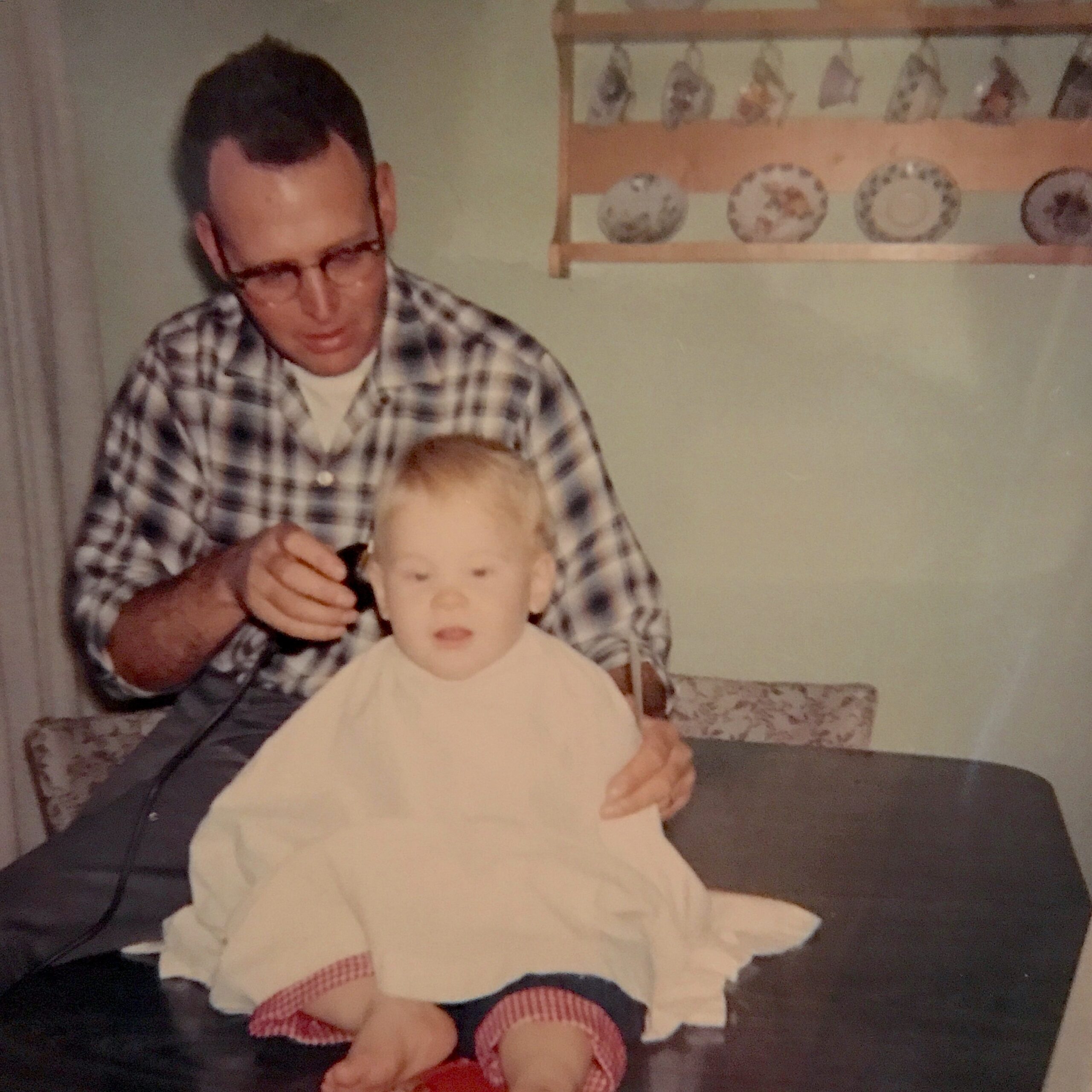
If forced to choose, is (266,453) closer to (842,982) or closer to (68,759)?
(68,759)

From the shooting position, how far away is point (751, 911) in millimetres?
825

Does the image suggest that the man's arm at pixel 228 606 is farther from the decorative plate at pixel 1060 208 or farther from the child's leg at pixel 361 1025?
the decorative plate at pixel 1060 208

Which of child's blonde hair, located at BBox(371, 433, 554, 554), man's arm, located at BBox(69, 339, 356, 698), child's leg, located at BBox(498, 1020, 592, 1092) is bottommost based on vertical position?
child's leg, located at BBox(498, 1020, 592, 1092)

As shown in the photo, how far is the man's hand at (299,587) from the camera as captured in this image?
2.68ft

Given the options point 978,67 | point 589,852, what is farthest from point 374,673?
point 978,67

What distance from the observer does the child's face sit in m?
0.76

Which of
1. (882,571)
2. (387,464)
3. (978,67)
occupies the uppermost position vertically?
(978,67)

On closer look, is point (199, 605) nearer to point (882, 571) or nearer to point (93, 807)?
point (93, 807)

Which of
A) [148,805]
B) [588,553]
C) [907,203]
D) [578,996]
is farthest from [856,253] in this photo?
[148,805]

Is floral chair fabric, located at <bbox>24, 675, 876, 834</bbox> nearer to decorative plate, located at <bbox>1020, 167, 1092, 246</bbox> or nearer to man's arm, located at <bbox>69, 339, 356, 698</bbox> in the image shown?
man's arm, located at <bbox>69, 339, 356, 698</bbox>

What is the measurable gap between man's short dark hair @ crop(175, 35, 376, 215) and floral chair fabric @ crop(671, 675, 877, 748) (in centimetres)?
71

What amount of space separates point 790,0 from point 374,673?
75cm

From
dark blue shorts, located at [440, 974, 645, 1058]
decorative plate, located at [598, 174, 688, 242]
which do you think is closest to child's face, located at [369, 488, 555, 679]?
dark blue shorts, located at [440, 974, 645, 1058]

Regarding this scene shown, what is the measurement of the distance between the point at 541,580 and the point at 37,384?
84cm
